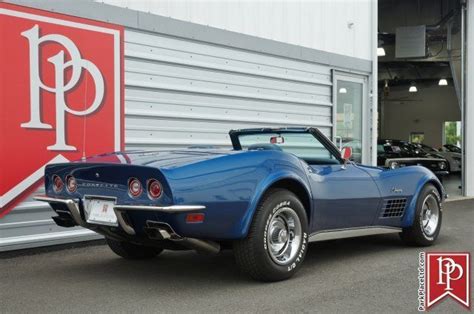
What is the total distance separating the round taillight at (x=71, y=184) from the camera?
440 cm

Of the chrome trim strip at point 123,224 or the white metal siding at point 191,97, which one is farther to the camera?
the white metal siding at point 191,97

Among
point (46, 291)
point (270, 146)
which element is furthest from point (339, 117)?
point (46, 291)

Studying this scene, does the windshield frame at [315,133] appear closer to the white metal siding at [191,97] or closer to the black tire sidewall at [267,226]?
the black tire sidewall at [267,226]

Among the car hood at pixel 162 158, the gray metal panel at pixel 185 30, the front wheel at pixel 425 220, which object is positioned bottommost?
the front wheel at pixel 425 220

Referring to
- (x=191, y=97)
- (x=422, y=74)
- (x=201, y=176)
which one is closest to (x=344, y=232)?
(x=201, y=176)

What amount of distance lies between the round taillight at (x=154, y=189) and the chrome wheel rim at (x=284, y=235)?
3.27ft

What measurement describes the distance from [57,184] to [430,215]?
4175mm

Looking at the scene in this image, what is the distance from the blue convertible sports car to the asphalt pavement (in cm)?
27

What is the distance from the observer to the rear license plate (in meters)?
4.09

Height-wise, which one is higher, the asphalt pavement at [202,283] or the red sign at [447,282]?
the red sign at [447,282]

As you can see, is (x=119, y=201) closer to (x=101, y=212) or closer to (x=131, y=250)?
(x=101, y=212)

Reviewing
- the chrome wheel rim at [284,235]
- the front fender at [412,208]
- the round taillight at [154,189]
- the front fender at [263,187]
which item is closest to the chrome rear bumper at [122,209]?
the round taillight at [154,189]

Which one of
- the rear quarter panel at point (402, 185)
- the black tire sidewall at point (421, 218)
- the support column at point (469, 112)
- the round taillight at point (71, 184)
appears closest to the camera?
the round taillight at point (71, 184)

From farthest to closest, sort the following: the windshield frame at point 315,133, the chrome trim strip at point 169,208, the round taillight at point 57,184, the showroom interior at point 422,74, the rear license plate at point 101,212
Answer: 1. the showroom interior at point 422,74
2. the windshield frame at point 315,133
3. the round taillight at point 57,184
4. the rear license plate at point 101,212
5. the chrome trim strip at point 169,208
